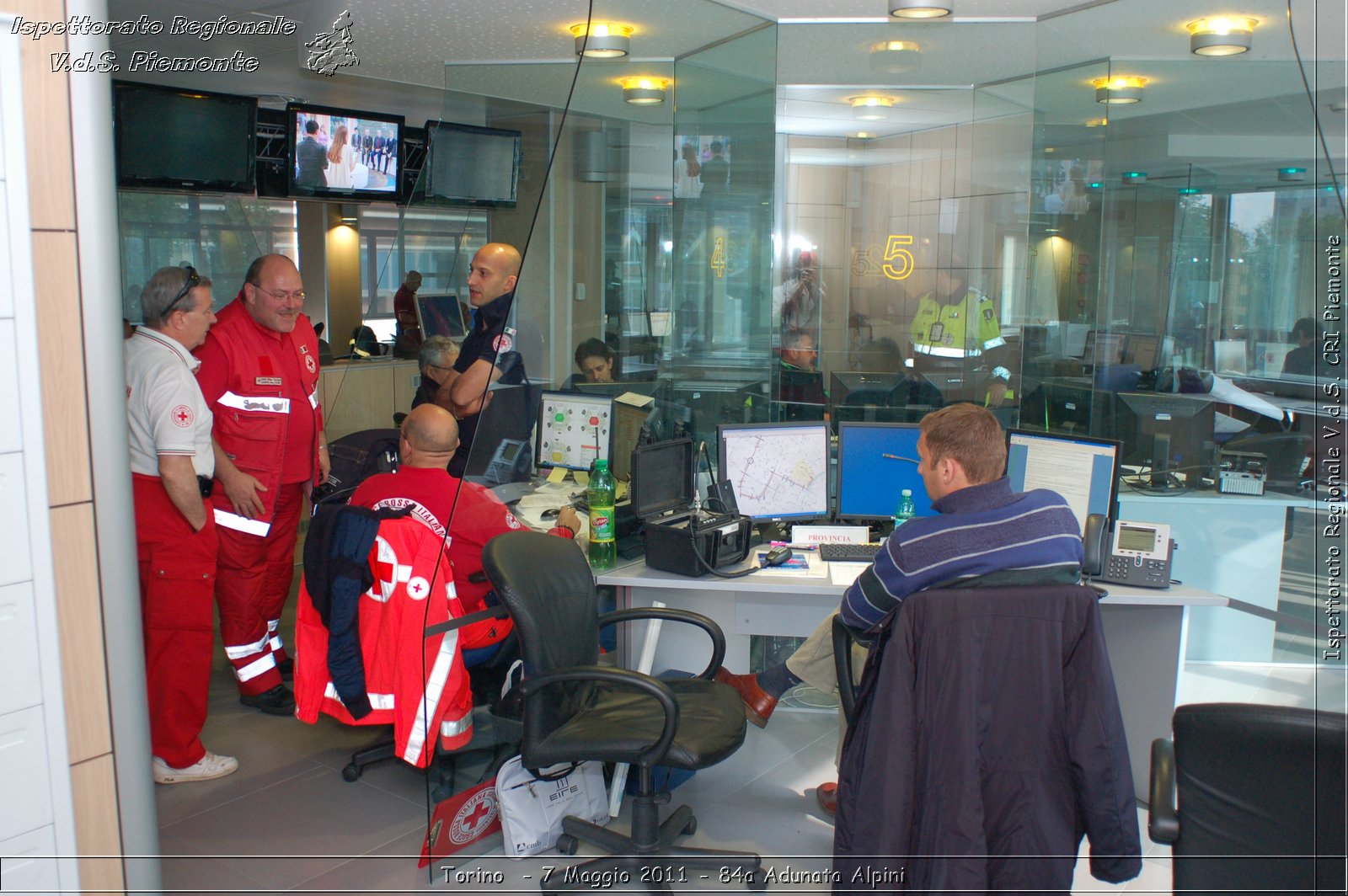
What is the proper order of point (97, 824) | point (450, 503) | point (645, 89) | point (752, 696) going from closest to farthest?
point (97, 824) → point (450, 503) → point (752, 696) → point (645, 89)

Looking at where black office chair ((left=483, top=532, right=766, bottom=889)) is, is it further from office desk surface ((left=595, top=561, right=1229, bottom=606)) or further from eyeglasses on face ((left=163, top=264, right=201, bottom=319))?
eyeglasses on face ((left=163, top=264, right=201, bottom=319))

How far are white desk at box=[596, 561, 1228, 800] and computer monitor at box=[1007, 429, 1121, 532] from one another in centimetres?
29

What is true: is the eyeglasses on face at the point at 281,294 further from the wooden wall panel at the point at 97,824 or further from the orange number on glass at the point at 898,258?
the orange number on glass at the point at 898,258

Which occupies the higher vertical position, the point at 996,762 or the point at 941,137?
the point at 941,137

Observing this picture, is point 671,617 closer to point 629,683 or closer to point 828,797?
point 629,683

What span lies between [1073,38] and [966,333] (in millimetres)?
1489

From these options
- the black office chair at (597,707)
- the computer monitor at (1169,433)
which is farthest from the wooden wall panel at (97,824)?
the computer monitor at (1169,433)

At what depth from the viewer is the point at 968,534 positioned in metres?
2.18

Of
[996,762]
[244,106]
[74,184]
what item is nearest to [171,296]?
[74,184]

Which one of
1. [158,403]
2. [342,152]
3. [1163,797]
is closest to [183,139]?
[342,152]

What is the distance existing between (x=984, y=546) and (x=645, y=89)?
2423mm

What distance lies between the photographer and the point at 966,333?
503cm

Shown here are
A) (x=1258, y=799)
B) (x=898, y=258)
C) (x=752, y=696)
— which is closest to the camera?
(x=1258, y=799)

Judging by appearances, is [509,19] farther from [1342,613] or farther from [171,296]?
[1342,613]
